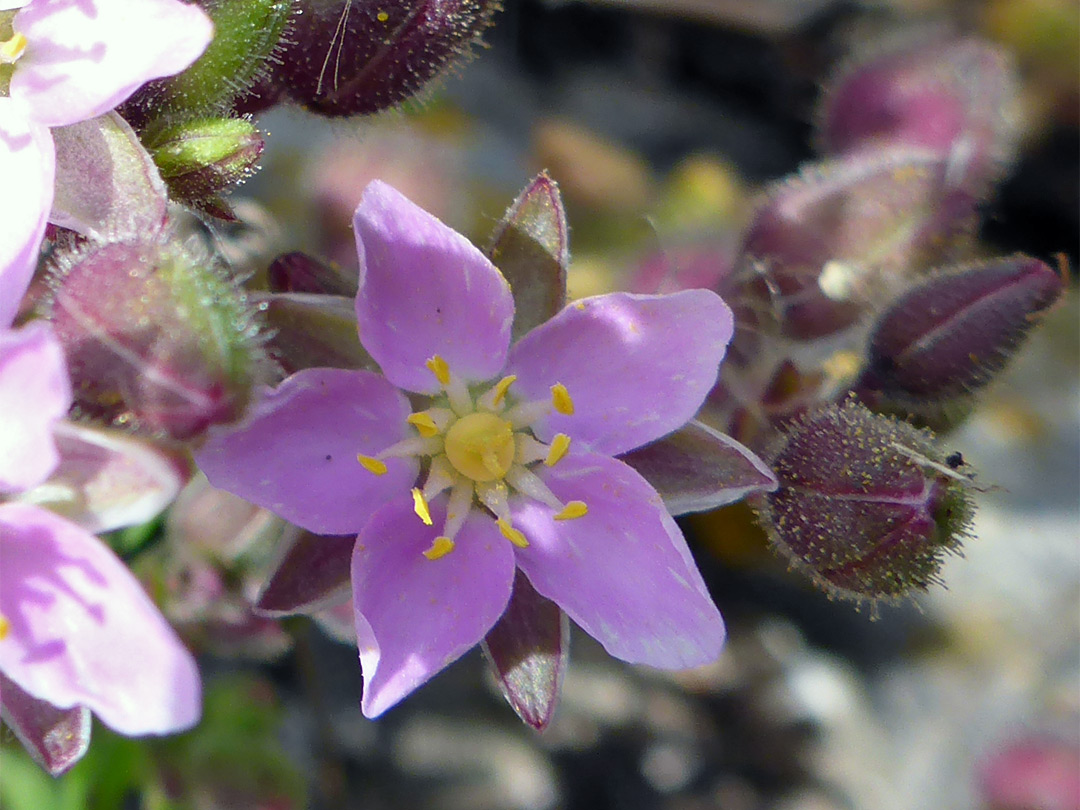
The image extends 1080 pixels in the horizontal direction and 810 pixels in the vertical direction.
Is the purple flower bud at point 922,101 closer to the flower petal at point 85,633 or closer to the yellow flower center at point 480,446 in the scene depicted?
the yellow flower center at point 480,446

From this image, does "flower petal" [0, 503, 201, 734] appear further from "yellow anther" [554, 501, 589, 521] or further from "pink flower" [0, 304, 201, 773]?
"yellow anther" [554, 501, 589, 521]

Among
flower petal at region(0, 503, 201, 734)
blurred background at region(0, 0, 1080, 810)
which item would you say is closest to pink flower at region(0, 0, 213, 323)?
flower petal at region(0, 503, 201, 734)

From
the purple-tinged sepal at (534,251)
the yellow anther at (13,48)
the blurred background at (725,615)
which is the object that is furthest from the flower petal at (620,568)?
the blurred background at (725,615)

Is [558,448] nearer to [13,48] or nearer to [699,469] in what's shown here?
[699,469]

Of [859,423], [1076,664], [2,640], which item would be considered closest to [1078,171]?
[1076,664]

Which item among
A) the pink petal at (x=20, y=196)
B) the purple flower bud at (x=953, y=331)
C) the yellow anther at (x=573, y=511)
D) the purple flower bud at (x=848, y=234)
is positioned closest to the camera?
the pink petal at (x=20, y=196)

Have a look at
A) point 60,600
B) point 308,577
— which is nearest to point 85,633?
point 60,600
